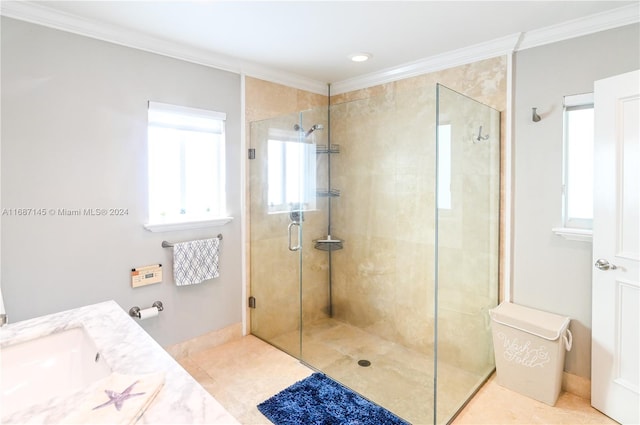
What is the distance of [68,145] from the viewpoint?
2.13 meters

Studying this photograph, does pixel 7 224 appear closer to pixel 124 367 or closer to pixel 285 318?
pixel 124 367

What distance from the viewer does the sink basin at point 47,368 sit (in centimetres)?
114

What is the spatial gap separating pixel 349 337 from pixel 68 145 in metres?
2.51

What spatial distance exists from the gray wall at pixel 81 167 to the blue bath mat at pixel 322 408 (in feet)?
3.28

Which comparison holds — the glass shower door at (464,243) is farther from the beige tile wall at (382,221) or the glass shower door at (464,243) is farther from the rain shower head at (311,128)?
the rain shower head at (311,128)

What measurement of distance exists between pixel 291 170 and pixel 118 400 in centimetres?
223

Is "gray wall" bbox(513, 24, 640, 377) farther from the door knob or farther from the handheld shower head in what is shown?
the handheld shower head

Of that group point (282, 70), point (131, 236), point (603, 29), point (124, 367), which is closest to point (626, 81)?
point (603, 29)

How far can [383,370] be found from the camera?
2.59m

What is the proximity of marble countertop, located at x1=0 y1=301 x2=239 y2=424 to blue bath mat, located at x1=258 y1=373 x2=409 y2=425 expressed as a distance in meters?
1.16

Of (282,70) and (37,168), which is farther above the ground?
(282,70)

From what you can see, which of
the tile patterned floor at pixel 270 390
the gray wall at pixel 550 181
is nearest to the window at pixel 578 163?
the gray wall at pixel 550 181

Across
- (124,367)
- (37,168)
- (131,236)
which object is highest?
(37,168)

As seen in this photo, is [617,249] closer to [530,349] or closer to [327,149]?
[530,349]
